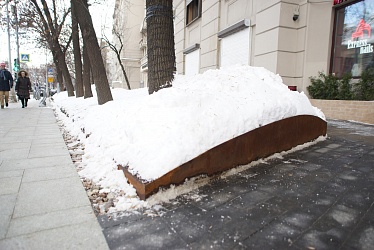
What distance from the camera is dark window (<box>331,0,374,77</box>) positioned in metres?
7.07

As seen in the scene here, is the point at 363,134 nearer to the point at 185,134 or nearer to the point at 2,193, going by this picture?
the point at 185,134

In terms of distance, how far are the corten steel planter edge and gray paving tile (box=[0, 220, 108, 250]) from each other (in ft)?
2.00

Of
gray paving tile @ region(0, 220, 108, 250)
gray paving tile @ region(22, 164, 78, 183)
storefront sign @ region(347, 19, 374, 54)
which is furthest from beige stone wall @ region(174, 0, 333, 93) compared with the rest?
gray paving tile @ region(0, 220, 108, 250)

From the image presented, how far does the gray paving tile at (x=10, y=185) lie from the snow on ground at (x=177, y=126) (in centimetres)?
66

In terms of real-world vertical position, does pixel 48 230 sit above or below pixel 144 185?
below

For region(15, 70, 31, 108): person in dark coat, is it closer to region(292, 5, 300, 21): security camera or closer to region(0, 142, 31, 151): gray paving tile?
region(0, 142, 31, 151): gray paving tile

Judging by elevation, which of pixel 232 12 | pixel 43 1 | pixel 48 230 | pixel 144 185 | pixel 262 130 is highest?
pixel 43 1

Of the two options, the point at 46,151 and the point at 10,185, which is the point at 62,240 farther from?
the point at 46,151

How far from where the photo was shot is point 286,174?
2979 mm

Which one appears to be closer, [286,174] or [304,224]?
[304,224]

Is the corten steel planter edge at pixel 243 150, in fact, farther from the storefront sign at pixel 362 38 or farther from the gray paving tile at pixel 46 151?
the storefront sign at pixel 362 38

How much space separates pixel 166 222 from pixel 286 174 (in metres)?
1.69

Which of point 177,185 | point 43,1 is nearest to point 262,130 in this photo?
point 177,185

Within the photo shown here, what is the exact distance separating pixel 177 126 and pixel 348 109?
6.31 meters
